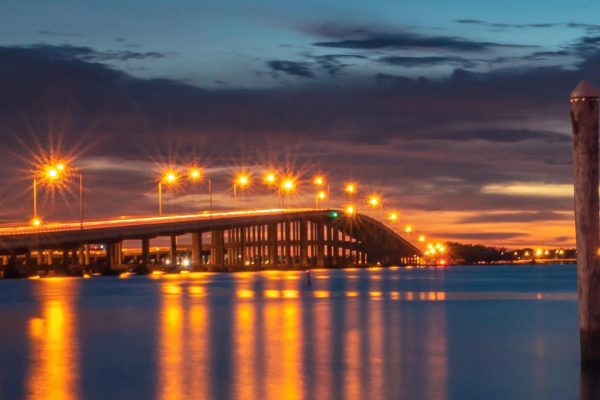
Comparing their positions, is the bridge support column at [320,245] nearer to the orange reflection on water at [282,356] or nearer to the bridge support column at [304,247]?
the bridge support column at [304,247]

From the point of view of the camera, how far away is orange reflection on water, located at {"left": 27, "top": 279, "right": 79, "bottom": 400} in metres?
20.1

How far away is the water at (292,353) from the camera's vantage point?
67.0 ft

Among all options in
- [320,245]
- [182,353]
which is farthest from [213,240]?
[182,353]

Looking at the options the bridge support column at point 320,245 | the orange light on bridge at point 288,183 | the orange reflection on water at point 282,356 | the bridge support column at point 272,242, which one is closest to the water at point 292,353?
the orange reflection on water at point 282,356

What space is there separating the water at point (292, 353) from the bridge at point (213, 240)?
56496mm

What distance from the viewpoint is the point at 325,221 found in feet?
555

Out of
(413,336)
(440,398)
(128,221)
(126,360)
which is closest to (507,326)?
(413,336)

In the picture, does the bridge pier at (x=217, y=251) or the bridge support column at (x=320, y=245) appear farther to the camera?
the bridge support column at (x=320, y=245)

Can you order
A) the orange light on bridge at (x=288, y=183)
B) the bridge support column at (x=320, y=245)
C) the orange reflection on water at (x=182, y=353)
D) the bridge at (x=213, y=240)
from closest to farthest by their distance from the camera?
the orange reflection on water at (x=182, y=353) < the bridge at (x=213, y=240) < the orange light on bridge at (x=288, y=183) < the bridge support column at (x=320, y=245)

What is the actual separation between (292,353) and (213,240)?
131134mm

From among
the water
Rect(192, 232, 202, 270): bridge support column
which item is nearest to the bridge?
Rect(192, 232, 202, 270): bridge support column

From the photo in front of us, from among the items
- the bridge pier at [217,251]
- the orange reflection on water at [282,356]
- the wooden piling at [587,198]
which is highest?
the bridge pier at [217,251]

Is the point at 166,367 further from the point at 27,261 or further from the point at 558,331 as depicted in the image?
the point at 27,261

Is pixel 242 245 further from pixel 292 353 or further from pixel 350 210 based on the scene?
pixel 292 353
